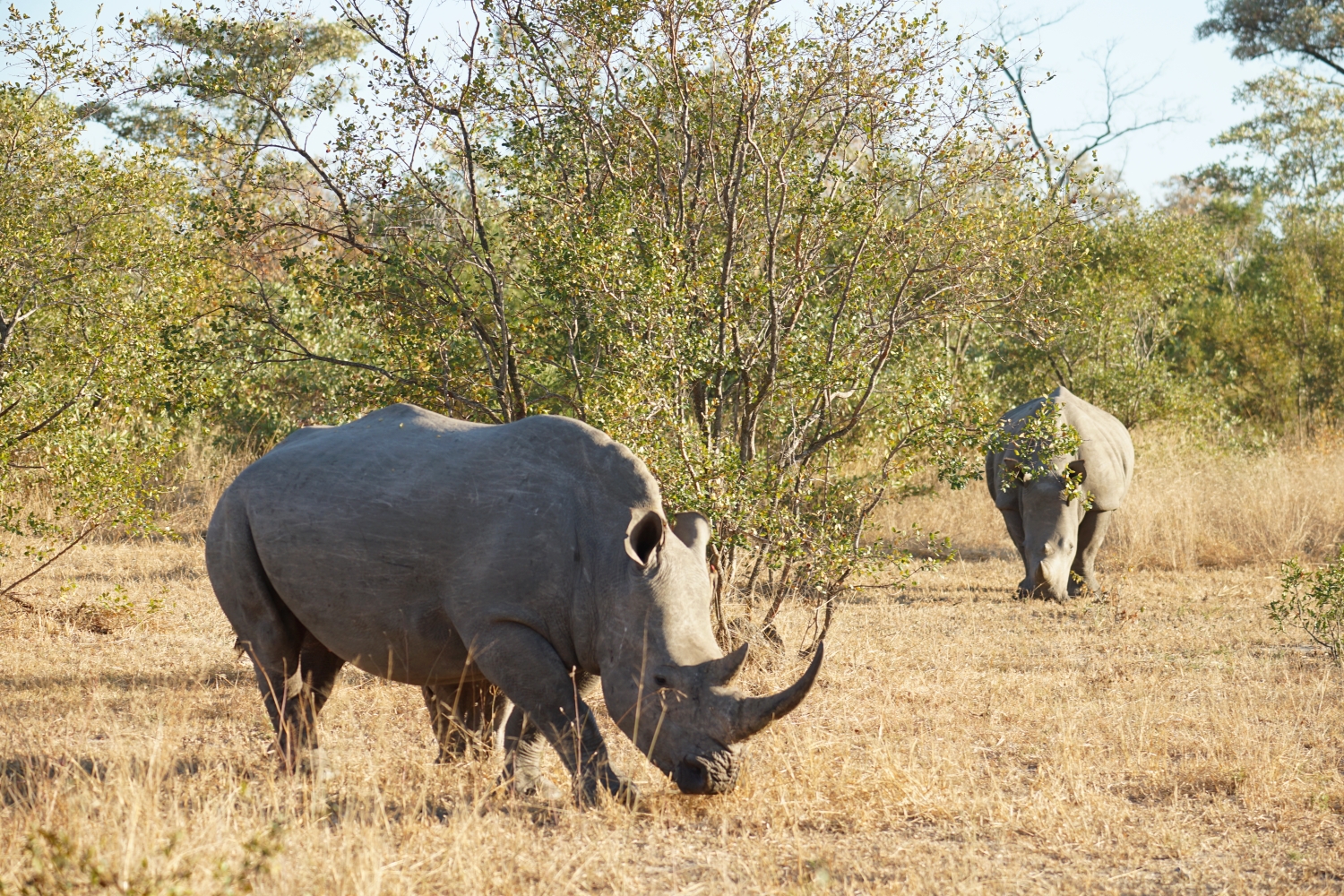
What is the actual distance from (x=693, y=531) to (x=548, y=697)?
103 centimetres

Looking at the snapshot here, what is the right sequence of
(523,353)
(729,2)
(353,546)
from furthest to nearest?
(523,353)
(729,2)
(353,546)

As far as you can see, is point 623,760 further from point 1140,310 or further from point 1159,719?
point 1140,310

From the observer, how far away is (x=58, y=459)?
28.1 feet

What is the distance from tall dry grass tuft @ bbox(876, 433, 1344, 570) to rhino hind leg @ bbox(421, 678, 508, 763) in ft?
26.1

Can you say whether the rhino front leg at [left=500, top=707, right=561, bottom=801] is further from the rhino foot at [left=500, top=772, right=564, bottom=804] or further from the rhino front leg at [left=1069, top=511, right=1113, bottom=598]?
the rhino front leg at [left=1069, top=511, right=1113, bottom=598]

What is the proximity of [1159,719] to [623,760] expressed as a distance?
119 inches

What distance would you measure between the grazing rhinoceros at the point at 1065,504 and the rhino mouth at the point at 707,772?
274 inches

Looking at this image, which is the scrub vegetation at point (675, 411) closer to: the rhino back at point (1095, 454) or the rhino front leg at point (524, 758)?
the rhino front leg at point (524, 758)

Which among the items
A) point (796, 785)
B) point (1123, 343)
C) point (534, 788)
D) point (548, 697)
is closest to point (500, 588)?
point (548, 697)

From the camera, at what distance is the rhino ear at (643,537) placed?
199 inches

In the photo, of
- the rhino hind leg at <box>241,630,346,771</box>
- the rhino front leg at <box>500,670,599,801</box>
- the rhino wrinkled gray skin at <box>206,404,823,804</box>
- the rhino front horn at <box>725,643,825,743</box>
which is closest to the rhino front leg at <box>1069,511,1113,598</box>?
the rhino wrinkled gray skin at <box>206,404,823,804</box>

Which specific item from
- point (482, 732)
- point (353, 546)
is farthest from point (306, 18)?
→ point (482, 732)

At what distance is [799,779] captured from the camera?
5570mm

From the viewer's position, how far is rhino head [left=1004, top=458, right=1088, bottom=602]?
11.4 meters
